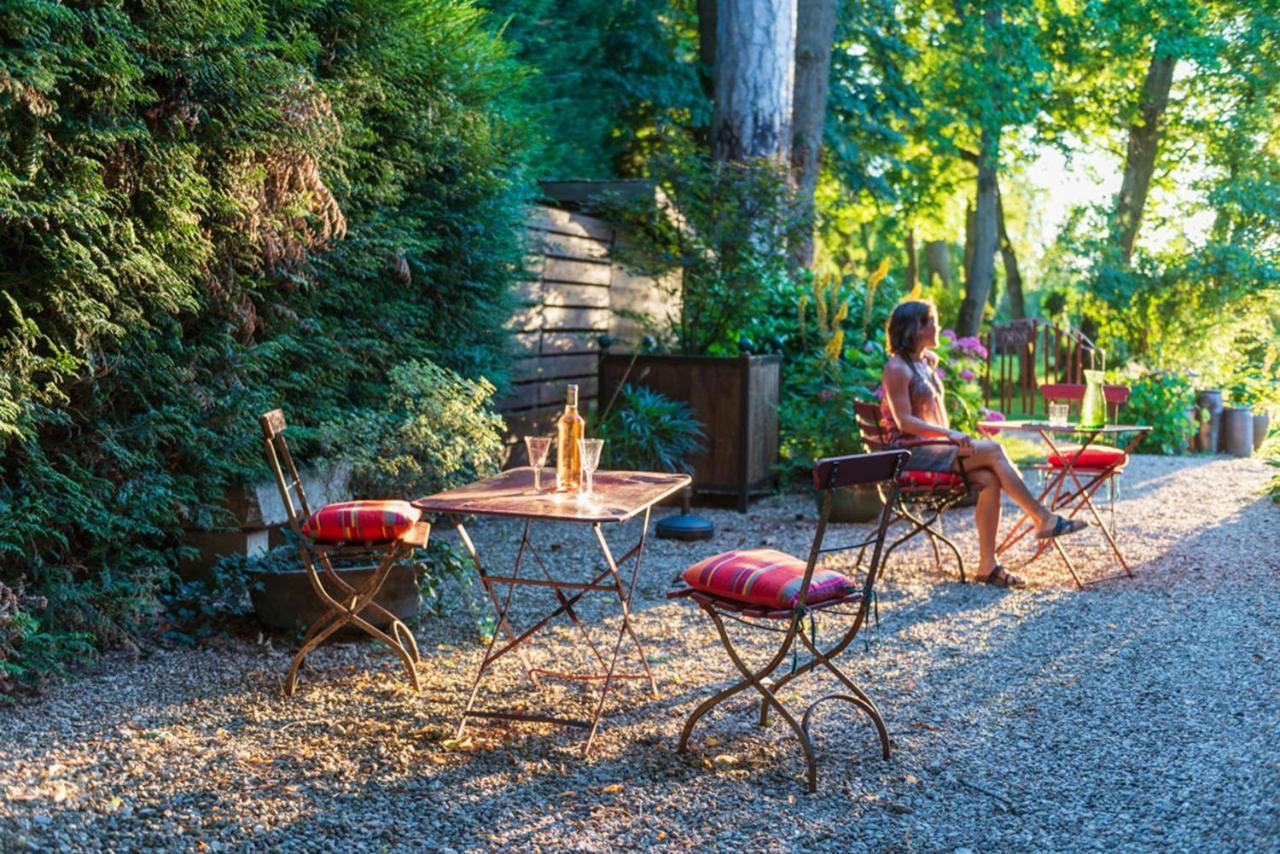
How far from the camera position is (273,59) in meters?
5.01

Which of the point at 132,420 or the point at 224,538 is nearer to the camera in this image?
the point at 132,420

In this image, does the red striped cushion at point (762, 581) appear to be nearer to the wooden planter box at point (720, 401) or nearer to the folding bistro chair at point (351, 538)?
the folding bistro chair at point (351, 538)

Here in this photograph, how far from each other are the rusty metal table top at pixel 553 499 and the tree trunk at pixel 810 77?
802cm

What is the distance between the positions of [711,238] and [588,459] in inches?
201

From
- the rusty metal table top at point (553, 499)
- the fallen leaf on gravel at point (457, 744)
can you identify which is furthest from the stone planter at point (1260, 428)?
the fallen leaf on gravel at point (457, 744)

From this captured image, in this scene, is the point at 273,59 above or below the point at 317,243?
above

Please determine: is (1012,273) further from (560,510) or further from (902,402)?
(560,510)

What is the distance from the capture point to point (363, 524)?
4.37 meters

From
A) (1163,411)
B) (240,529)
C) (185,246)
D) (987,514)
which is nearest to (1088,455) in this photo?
(987,514)

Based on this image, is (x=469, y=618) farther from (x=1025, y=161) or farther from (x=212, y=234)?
(x=1025, y=161)

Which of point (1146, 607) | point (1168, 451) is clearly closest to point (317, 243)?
point (1146, 607)

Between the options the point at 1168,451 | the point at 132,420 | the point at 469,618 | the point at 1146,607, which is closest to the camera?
the point at 132,420

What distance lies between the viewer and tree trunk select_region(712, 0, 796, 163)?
34.2 ft

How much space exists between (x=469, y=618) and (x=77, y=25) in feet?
9.03
